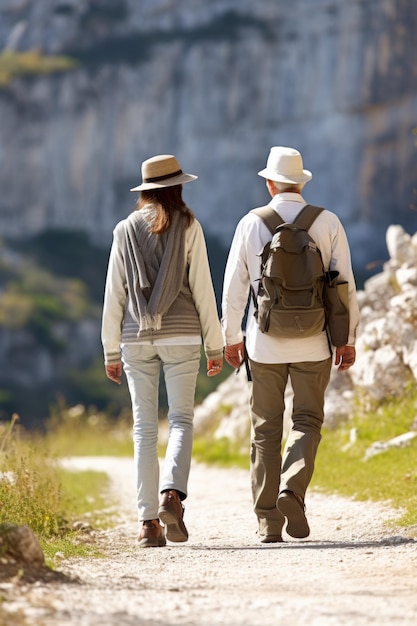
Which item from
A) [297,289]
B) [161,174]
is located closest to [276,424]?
[297,289]

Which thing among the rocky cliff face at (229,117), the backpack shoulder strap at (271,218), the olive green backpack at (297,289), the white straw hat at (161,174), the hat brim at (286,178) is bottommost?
the rocky cliff face at (229,117)

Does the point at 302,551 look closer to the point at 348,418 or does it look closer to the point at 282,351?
the point at 282,351

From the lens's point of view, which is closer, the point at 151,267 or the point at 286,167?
the point at 151,267

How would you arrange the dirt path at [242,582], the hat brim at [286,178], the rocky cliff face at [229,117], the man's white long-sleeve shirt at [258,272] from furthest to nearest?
1. the rocky cliff face at [229,117]
2. the hat brim at [286,178]
3. the man's white long-sleeve shirt at [258,272]
4. the dirt path at [242,582]

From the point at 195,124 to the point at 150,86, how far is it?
4.50m

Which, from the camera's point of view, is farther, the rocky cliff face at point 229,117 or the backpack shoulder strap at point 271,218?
the rocky cliff face at point 229,117

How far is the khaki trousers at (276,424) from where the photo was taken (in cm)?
650

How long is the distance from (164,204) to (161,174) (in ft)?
0.50

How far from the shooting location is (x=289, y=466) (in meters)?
6.46

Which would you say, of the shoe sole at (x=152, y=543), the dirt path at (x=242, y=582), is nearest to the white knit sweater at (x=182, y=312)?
the shoe sole at (x=152, y=543)

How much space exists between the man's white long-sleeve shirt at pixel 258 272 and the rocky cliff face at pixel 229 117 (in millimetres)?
79419

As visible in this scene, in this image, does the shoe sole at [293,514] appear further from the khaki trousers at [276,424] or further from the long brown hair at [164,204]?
the long brown hair at [164,204]

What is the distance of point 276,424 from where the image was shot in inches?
260

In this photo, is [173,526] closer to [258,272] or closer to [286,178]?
[258,272]
